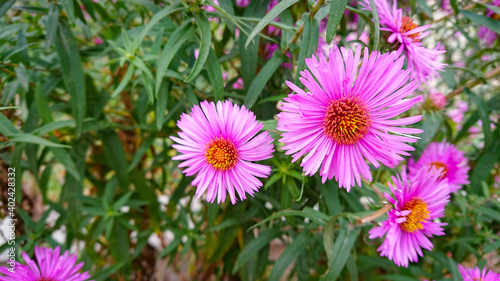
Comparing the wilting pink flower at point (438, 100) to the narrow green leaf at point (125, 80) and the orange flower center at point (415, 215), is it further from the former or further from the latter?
the narrow green leaf at point (125, 80)

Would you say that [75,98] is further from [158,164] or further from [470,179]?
[470,179]

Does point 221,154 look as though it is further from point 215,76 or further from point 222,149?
point 215,76

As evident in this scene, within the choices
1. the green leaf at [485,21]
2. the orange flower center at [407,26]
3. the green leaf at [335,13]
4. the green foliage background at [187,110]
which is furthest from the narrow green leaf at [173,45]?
the green leaf at [485,21]

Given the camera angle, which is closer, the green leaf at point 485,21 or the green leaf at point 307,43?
the green leaf at point 307,43

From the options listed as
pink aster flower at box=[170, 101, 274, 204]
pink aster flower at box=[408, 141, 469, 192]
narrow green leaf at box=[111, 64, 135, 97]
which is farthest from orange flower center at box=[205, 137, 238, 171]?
pink aster flower at box=[408, 141, 469, 192]

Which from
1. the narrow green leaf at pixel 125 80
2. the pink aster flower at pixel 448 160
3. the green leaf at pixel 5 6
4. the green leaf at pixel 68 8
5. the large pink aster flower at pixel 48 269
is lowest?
the large pink aster flower at pixel 48 269

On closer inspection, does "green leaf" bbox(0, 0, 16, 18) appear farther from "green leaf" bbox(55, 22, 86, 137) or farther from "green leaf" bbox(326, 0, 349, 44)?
"green leaf" bbox(326, 0, 349, 44)
